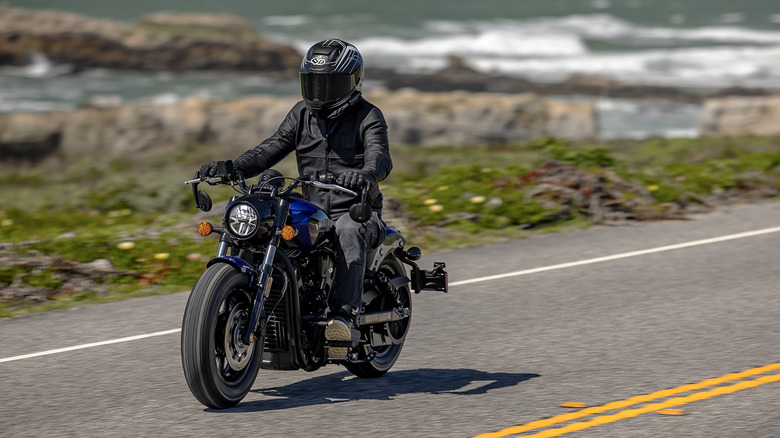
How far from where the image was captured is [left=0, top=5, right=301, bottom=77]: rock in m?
52.4

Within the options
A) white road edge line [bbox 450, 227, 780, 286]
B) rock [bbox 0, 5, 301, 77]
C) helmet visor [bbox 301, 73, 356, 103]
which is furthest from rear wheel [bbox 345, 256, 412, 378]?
rock [bbox 0, 5, 301, 77]

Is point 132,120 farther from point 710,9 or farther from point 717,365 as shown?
point 710,9

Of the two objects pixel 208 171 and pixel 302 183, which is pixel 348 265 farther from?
pixel 208 171

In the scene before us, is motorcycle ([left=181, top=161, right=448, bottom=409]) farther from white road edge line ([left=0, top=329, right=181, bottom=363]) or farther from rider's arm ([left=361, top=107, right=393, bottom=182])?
white road edge line ([left=0, top=329, right=181, bottom=363])

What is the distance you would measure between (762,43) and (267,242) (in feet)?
187

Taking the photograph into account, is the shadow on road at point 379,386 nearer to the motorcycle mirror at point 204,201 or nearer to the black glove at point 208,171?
the motorcycle mirror at point 204,201

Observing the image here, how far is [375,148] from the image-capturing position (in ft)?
22.2

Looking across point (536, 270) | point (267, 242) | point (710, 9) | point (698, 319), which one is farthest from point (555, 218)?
point (710, 9)

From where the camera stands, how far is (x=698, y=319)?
8.54 metres

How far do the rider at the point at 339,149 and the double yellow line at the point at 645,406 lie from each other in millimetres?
1232

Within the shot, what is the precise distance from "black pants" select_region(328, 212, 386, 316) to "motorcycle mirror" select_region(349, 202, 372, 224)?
11.2 inches

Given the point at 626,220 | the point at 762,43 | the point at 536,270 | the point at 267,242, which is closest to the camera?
the point at 267,242

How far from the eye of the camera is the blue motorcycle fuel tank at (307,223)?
6422 mm

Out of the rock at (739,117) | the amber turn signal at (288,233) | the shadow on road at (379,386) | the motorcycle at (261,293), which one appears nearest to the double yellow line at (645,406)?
the shadow on road at (379,386)
